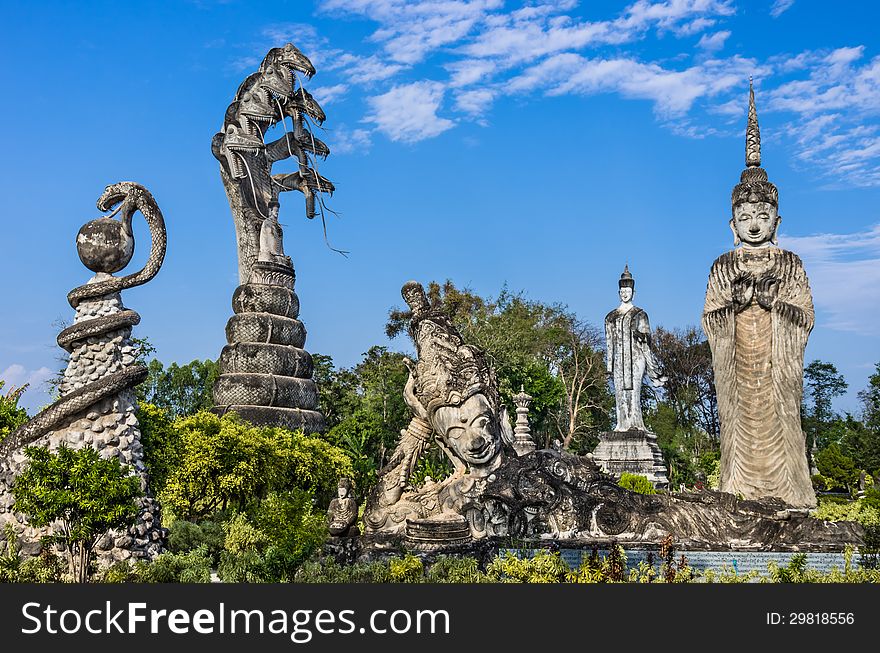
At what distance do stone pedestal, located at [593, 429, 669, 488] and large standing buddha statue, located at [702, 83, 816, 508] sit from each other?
15.3m

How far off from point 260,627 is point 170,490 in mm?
11688

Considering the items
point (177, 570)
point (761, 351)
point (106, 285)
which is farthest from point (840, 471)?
point (106, 285)

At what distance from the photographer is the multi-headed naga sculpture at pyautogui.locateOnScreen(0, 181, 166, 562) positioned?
9422 millimetres

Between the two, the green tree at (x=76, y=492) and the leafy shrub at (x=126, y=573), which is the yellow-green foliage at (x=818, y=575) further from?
the green tree at (x=76, y=492)

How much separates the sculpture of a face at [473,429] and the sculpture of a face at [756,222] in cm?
Result: 461

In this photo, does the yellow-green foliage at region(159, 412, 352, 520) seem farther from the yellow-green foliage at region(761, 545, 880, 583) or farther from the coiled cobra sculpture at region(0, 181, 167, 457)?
the yellow-green foliage at region(761, 545, 880, 583)

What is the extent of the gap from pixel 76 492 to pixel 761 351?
8751 millimetres

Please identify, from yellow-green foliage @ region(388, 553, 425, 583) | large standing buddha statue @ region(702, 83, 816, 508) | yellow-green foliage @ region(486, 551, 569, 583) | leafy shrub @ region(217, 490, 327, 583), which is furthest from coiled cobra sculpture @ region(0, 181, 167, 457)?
large standing buddha statue @ region(702, 83, 816, 508)

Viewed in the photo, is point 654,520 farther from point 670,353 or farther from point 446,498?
point 670,353

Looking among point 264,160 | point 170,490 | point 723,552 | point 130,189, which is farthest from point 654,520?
point 264,160

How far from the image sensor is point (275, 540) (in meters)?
11.0

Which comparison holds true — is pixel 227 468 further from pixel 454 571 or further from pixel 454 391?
pixel 454 571

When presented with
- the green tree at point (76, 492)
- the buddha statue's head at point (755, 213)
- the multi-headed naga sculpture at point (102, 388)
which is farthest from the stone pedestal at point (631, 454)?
the green tree at point (76, 492)

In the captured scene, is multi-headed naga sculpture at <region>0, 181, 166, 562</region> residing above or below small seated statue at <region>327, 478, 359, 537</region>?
above
